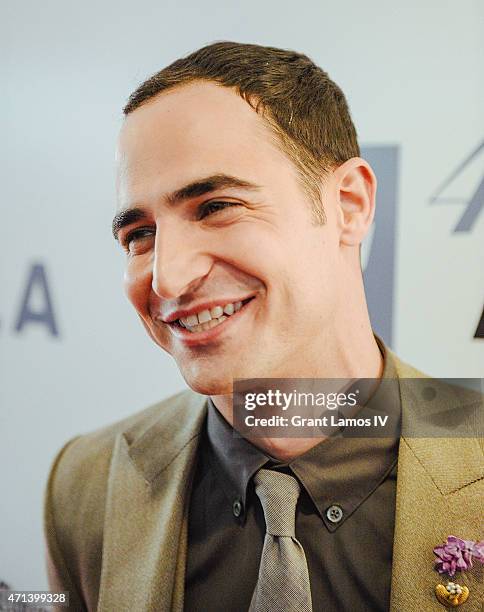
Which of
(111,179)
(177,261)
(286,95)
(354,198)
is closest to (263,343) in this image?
(177,261)

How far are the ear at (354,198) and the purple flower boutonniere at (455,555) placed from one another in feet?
1.65

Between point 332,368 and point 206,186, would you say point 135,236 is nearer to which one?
point 206,186

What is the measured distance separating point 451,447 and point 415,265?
32 centimetres

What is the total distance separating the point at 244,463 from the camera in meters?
1.29

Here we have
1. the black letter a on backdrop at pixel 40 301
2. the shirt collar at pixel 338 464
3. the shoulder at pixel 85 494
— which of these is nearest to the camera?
the shirt collar at pixel 338 464

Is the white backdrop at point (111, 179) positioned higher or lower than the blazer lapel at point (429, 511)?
higher

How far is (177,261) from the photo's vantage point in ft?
3.88

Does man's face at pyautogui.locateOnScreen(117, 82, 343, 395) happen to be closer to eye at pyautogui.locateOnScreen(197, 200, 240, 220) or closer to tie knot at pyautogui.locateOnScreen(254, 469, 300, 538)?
eye at pyautogui.locateOnScreen(197, 200, 240, 220)

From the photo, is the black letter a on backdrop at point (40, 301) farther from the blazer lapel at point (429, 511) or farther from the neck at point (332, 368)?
the blazer lapel at point (429, 511)

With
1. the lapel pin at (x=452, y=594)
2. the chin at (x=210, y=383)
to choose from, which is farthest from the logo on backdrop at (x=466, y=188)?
the lapel pin at (x=452, y=594)

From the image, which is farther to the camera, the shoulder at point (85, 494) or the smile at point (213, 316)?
the shoulder at point (85, 494)

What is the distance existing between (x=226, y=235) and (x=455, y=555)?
0.60 m

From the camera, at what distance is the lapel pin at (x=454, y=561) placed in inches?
44.9

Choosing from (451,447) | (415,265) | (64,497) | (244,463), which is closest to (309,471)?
(244,463)
